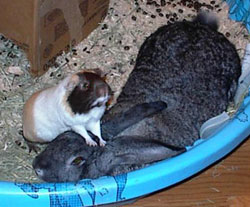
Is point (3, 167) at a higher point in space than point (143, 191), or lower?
lower

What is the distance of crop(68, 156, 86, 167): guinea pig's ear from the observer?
2386 millimetres

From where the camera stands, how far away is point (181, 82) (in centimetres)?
265

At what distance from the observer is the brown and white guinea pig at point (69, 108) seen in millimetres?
2189

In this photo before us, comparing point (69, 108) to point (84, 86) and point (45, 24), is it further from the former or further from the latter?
point (45, 24)

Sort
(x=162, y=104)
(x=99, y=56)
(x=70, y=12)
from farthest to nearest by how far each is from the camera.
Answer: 1. (x=99, y=56)
2. (x=70, y=12)
3. (x=162, y=104)

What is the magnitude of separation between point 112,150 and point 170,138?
274mm

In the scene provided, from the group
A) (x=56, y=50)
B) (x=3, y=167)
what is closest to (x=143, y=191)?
(x=3, y=167)

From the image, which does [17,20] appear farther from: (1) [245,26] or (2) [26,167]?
(1) [245,26]

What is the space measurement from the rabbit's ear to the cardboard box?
1.55 ft

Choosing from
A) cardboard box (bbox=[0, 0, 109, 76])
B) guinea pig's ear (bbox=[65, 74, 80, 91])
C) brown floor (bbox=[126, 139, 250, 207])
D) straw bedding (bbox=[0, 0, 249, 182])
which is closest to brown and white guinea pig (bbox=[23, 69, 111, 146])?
guinea pig's ear (bbox=[65, 74, 80, 91])

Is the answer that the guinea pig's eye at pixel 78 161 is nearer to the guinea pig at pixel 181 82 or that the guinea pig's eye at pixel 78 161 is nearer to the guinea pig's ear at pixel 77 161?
the guinea pig's ear at pixel 77 161

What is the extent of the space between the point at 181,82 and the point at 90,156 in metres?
0.49

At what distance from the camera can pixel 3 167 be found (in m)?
2.65

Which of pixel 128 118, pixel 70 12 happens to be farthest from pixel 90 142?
pixel 70 12
